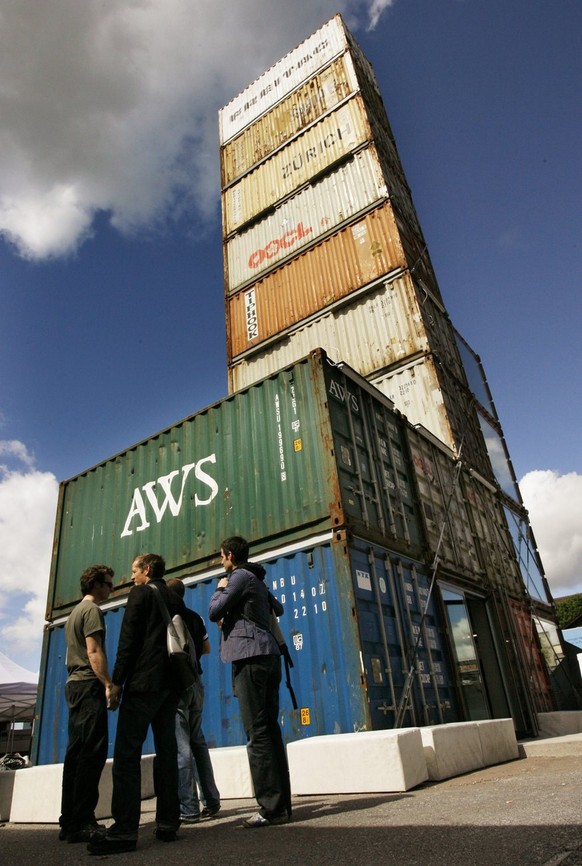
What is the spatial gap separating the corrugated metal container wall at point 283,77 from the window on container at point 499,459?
12454 millimetres

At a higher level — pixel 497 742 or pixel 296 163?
pixel 296 163

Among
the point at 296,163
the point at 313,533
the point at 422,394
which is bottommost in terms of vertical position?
the point at 313,533

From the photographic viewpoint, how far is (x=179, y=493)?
27.5ft

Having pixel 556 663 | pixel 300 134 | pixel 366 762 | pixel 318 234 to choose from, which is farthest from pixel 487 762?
pixel 300 134

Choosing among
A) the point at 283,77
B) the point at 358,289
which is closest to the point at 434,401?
the point at 358,289

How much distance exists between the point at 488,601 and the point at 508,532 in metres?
2.75

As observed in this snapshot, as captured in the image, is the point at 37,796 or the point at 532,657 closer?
the point at 37,796

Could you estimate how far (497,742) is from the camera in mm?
5496

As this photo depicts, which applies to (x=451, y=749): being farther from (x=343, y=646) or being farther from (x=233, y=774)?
(x=233, y=774)

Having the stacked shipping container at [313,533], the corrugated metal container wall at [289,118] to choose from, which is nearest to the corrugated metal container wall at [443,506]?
the stacked shipping container at [313,533]

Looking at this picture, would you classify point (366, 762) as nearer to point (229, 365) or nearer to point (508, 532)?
point (508, 532)

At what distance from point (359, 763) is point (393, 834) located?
5.79 feet

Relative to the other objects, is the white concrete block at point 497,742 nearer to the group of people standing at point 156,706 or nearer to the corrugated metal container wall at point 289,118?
the group of people standing at point 156,706

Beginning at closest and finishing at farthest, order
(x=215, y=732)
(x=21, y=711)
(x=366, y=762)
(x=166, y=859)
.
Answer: (x=166, y=859), (x=366, y=762), (x=215, y=732), (x=21, y=711)
